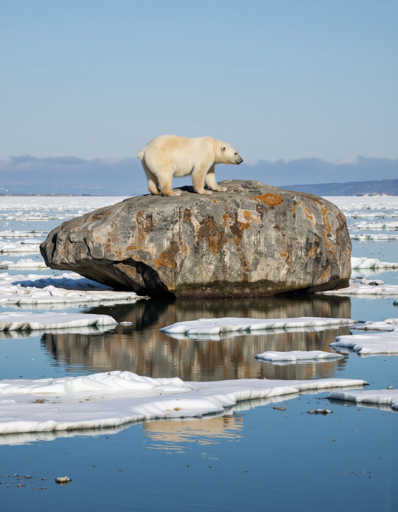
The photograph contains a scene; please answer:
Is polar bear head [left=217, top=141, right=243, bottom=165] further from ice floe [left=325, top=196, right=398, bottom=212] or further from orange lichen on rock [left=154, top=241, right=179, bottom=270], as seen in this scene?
ice floe [left=325, top=196, right=398, bottom=212]

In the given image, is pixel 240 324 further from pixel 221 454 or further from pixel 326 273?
pixel 221 454

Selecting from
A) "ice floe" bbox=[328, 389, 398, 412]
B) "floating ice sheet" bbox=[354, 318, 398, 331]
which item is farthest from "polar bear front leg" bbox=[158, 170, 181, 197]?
"ice floe" bbox=[328, 389, 398, 412]

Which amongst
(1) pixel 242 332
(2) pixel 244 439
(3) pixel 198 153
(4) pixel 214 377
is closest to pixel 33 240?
(3) pixel 198 153

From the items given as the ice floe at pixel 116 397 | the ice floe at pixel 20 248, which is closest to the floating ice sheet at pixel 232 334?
the ice floe at pixel 116 397

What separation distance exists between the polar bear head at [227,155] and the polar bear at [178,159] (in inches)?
0.9

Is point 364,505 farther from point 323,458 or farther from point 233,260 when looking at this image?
point 233,260

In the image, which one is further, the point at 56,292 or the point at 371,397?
the point at 56,292

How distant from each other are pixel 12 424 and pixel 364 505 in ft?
9.82

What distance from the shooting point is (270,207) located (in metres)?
15.8

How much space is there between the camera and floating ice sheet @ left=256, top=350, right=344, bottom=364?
9312 mm

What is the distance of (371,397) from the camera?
283 inches

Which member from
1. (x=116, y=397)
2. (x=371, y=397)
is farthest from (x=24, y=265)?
(x=371, y=397)

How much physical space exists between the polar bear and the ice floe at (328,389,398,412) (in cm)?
909

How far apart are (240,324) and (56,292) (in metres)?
5.54
